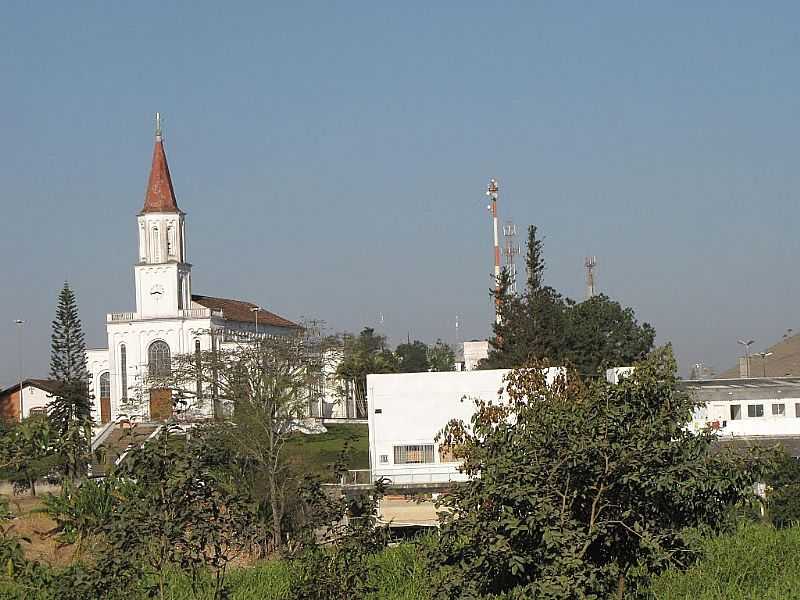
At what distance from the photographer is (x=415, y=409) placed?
1259 inches

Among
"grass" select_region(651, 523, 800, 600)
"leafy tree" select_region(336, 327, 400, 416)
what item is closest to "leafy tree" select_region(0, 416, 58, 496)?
"grass" select_region(651, 523, 800, 600)

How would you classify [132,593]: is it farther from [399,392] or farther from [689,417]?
[399,392]

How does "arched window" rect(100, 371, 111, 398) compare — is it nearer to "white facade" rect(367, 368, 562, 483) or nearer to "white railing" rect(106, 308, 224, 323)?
"white railing" rect(106, 308, 224, 323)

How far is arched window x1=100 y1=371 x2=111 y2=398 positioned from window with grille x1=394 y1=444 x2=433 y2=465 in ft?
141

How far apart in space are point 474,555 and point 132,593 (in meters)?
2.49

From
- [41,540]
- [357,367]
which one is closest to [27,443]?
[41,540]

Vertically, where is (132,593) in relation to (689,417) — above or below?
below

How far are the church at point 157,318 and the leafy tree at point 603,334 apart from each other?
883 inches

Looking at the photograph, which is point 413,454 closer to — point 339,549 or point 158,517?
point 339,549

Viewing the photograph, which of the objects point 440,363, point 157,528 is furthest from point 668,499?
point 440,363

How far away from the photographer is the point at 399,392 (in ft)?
105

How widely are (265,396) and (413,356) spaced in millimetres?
68136

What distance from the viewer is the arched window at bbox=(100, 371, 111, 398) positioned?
7115cm

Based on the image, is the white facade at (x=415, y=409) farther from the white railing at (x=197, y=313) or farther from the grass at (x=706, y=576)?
the white railing at (x=197, y=313)
